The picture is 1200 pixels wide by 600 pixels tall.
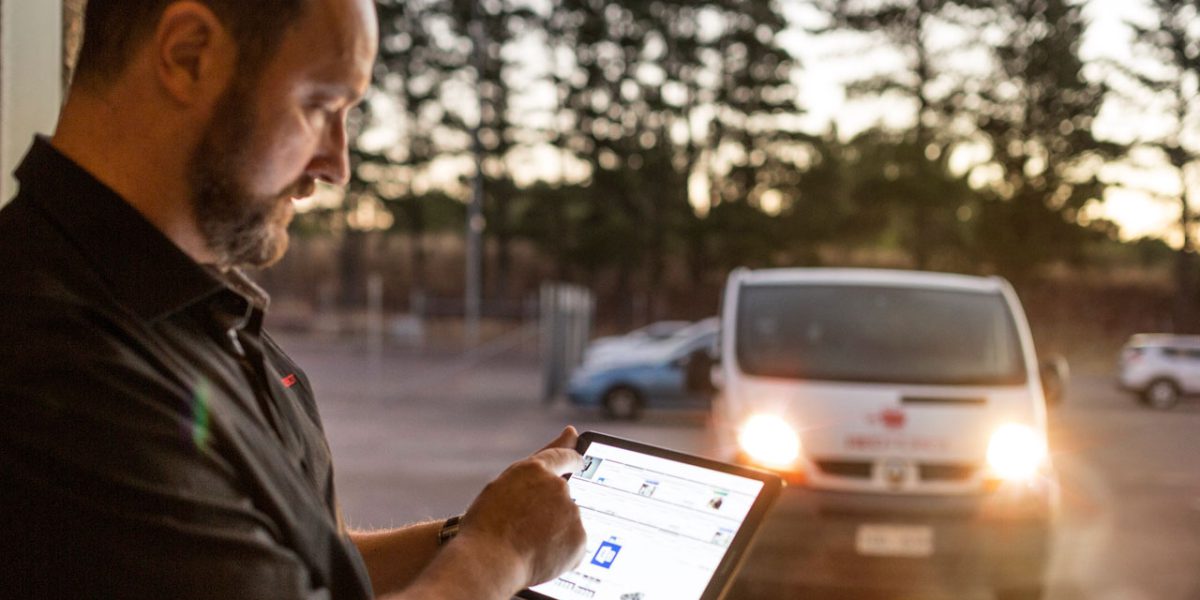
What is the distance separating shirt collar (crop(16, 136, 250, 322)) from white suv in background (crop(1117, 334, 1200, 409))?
70.1 ft

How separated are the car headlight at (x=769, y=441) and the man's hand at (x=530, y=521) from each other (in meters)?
4.00

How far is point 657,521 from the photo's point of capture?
1.79m

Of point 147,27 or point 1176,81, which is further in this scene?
point 1176,81

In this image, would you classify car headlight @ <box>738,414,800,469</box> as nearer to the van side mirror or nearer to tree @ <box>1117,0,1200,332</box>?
the van side mirror

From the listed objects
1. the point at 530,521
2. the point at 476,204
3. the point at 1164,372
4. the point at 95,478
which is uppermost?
the point at 95,478

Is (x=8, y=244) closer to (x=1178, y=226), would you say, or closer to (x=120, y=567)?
(x=120, y=567)

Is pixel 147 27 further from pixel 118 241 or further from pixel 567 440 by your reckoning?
pixel 567 440

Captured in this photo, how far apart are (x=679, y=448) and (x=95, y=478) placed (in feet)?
43.3

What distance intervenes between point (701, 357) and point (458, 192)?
118ft

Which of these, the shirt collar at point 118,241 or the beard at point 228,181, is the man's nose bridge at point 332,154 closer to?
the beard at point 228,181

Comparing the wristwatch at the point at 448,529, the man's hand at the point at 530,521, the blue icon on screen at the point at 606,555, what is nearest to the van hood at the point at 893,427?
the blue icon on screen at the point at 606,555

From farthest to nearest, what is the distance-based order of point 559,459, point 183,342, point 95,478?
point 559,459, point 183,342, point 95,478

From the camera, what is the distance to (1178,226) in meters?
29.4

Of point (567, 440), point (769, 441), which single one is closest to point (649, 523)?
point (567, 440)
